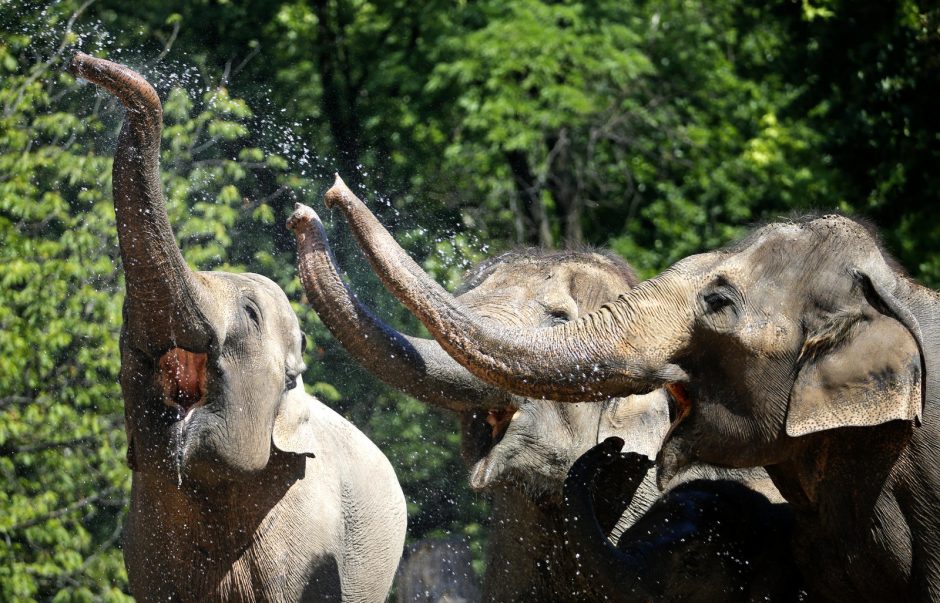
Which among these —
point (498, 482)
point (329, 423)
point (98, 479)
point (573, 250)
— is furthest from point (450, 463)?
point (498, 482)

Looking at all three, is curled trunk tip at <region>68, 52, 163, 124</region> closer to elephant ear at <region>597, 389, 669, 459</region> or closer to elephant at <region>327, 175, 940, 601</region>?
elephant at <region>327, 175, 940, 601</region>

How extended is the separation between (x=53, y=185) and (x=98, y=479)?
1723 mm

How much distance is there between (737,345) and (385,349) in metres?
1.01

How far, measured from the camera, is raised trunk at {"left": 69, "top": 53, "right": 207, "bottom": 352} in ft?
13.5

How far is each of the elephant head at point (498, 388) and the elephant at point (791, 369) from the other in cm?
25

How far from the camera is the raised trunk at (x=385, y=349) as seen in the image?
4145 millimetres

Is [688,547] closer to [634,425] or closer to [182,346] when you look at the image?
[634,425]

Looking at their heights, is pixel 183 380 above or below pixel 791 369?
below

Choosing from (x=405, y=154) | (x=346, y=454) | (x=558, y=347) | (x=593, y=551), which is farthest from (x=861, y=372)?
(x=405, y=154)

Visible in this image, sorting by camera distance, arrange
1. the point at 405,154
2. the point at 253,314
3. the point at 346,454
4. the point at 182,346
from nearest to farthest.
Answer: the point at 182,346
the point at 253,314
the point at 346,454
the point at 405,154

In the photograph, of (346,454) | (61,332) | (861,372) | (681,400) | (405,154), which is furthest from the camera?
(405,154)

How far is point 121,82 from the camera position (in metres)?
4.09

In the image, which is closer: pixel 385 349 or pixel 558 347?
pixel 558 347

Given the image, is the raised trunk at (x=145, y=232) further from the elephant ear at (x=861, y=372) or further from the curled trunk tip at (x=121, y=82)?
the elephant ear at (x=861, y=372)
